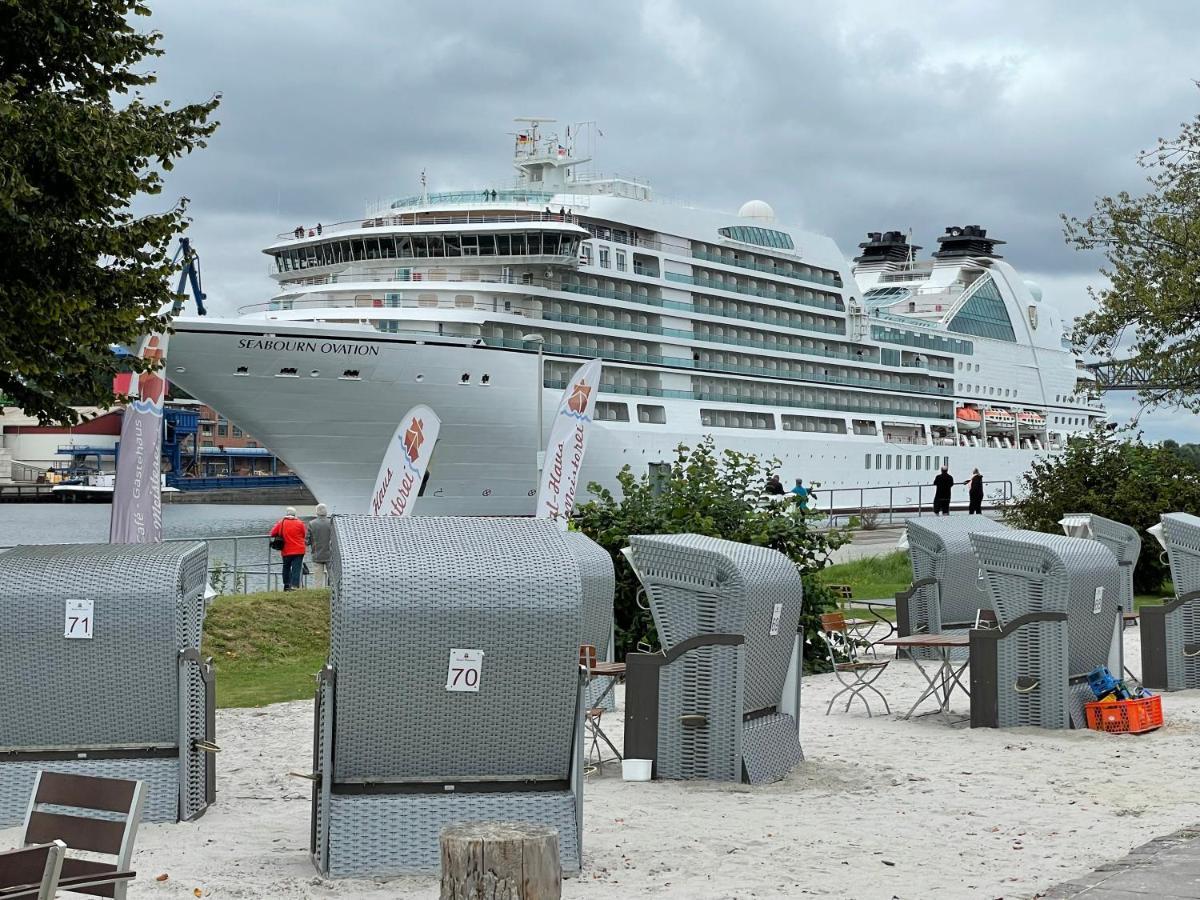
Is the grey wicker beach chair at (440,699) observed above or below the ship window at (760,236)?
below

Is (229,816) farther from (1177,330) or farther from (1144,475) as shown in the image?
(1177,330)

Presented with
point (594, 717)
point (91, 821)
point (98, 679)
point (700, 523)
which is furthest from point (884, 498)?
point (91, 821)

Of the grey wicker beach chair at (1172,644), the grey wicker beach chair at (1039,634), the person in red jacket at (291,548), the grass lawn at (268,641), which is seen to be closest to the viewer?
the grey wicker beach chair at (1039,634)

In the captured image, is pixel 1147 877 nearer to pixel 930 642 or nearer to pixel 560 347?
pixel 930 642

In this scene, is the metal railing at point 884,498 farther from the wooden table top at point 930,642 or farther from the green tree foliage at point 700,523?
the wooden table top at point 930,642

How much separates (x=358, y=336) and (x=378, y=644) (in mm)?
36603

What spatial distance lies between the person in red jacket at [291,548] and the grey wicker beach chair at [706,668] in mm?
12703

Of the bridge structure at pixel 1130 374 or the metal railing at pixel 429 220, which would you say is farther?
the metal railing at pixel 429 220

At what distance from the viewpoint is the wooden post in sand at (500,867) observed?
183 inches

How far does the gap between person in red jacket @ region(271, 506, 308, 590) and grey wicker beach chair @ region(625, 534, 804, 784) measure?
500 inches

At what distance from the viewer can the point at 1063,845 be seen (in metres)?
7.39

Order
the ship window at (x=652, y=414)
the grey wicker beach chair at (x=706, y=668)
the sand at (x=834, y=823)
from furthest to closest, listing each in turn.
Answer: the ship window at (x=652, y=414), the grey wicker beach chair at (x=706, y=668), the sand at (x=834, y=823)

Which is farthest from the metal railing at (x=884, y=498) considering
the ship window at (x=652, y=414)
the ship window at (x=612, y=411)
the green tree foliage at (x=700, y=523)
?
the green tree foliage at (x=700, y=523)

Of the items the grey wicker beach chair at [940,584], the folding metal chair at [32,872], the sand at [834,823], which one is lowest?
the sand at [834,823]
